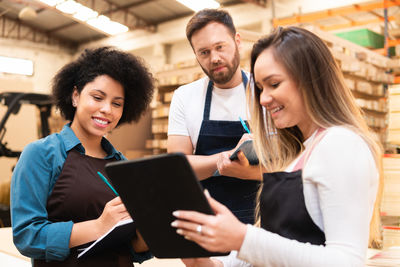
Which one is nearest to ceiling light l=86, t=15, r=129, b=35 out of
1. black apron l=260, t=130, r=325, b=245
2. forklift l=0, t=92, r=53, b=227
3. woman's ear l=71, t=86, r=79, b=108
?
forklift l=0, t=92, r=53, b=227

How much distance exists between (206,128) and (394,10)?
822 cm

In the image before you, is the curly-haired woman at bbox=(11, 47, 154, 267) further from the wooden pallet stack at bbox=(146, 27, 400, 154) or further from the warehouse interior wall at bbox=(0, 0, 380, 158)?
the warehouse interior wall at bbox=(0, 0, 380, 158)

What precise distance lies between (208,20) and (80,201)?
47.9 inches

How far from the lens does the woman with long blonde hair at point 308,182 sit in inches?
40.2

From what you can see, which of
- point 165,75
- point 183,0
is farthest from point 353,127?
point 183,0

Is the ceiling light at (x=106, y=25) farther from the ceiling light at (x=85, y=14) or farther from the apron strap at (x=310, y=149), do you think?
the apron strap at (x=310, y=149)

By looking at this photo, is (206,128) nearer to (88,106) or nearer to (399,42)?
(88,106)

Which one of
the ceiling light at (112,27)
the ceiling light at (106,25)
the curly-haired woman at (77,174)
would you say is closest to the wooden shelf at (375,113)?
the curly-haired woman at (77,174)

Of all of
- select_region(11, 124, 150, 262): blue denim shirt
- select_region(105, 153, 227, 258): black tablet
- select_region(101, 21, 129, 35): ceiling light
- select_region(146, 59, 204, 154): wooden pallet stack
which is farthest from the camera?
select_region(101, 21, 129, 35): ceiling light

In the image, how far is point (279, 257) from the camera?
1.03 m

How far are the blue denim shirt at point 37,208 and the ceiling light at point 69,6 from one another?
351 inches

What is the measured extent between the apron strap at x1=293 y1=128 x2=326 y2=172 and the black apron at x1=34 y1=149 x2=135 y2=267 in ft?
2.38

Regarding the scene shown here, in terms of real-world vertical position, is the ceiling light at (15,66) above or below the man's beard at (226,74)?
above

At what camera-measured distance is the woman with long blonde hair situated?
102 cm
